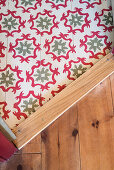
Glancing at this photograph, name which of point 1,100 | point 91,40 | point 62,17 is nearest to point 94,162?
point 1,100

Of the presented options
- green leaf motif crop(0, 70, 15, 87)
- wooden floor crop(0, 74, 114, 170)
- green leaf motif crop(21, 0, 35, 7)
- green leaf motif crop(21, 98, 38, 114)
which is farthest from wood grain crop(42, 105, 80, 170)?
green leaf motif crop(21, 0, 35, 7)

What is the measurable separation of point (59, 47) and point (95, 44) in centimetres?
23

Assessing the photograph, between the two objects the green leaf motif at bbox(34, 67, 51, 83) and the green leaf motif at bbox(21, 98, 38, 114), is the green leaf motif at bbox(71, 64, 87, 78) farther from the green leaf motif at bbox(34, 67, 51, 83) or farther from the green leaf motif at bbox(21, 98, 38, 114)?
the green leaf motif at bbox(21, 98, 38, 114)

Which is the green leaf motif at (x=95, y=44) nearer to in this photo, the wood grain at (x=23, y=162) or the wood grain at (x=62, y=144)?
the wood grain at (x=62, y=144)

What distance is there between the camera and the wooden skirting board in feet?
3.14

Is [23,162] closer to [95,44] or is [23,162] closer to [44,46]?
[44,46]

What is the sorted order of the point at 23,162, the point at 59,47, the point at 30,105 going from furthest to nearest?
the point at 59,47 < the point at 30,105 < the point at 23,162

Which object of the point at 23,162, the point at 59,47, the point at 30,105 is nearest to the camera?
the point at 23,162

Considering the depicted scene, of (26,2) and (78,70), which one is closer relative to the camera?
(78,70)

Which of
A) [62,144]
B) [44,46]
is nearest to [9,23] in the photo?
[44,46]

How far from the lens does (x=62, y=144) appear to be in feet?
3.09

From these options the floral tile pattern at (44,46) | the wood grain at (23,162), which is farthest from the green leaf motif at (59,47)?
the wood grain at (23,162)

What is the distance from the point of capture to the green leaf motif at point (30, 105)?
1.02m

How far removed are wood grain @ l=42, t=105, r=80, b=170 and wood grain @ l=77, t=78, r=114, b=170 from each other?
3 centimetres
